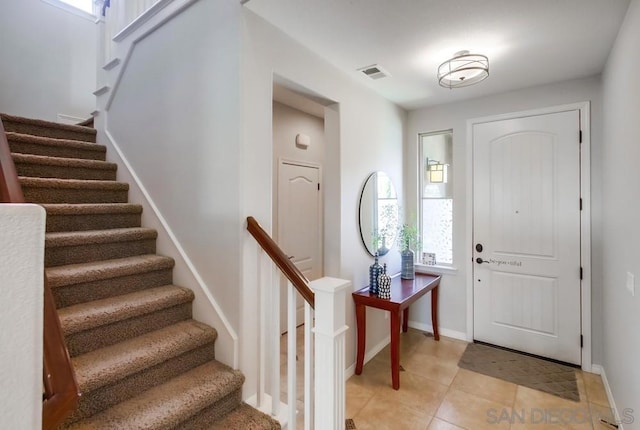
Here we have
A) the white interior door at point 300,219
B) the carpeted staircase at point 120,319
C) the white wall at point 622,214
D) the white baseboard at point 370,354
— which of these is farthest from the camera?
the white interior door at point 300,219

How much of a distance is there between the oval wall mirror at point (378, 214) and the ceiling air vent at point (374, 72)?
867 mm

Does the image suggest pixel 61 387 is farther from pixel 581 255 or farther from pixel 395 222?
pixel 581 255

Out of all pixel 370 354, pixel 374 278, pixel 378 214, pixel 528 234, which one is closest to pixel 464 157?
pixel 528 234

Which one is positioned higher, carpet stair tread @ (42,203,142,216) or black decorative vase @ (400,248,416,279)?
carpet stair tread @ (42,203,142,216)

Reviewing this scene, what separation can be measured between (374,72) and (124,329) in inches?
100

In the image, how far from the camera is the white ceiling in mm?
1804

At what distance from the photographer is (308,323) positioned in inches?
53.2

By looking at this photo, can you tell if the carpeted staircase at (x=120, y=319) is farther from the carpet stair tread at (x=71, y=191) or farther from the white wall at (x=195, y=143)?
the white wall at (x=195, y=143)

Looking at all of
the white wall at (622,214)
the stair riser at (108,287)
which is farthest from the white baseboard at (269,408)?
the white wall at (622,214)

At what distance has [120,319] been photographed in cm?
168

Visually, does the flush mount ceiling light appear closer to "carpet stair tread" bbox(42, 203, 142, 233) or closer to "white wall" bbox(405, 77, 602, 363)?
"white wall" bbox(405, 77, 602, 363)

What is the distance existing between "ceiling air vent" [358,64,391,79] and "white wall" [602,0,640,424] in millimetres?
1491

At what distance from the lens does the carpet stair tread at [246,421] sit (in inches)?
62.0

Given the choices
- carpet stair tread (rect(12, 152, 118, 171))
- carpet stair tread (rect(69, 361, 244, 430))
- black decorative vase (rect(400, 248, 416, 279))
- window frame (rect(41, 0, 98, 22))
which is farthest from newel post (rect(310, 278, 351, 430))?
window frame (rect(41, 0, 98, 22))
